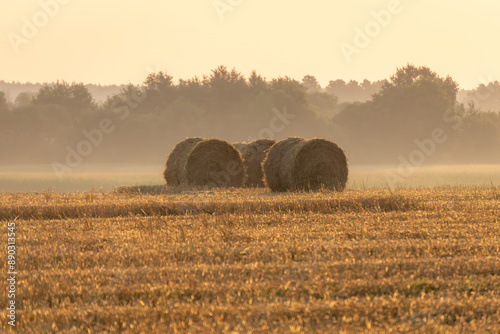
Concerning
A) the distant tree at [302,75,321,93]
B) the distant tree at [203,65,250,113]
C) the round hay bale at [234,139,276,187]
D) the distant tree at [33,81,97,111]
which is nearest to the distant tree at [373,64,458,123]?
the distant tree at [203,65,250,113]

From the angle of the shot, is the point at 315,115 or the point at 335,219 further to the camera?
the point at 315,115

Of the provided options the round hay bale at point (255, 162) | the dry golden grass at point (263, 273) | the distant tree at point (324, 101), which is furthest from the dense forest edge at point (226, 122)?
the dry golden grass at point (263, 273)

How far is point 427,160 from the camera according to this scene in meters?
65.2

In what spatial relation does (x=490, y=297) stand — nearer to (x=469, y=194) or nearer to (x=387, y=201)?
(x=387, y=201)

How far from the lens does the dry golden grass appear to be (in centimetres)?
675

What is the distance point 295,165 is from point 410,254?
1154 centimetres

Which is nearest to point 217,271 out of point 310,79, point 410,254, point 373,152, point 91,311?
point 91,311

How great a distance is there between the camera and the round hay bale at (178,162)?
23780mm

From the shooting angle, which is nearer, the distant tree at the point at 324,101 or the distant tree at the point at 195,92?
the distant tree at the point at 195,92

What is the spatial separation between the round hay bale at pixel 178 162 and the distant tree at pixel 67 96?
4391 cm

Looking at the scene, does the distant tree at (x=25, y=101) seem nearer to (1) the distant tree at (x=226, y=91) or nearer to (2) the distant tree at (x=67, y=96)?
(2) the distant tree at (x=67, y=96)

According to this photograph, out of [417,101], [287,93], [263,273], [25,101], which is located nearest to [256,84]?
[287,93]

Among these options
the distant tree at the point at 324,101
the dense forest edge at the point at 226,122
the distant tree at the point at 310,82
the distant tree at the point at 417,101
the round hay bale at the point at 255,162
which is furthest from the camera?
the distant tree at the point at 310,82

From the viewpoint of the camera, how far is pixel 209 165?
2323cm
